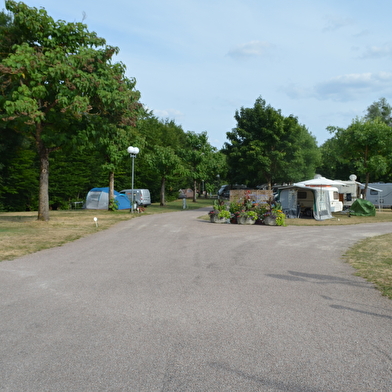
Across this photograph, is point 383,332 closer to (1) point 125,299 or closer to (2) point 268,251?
(1) point 125,299

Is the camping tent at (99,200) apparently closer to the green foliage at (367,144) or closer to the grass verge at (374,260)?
the green foliage at (367,144)

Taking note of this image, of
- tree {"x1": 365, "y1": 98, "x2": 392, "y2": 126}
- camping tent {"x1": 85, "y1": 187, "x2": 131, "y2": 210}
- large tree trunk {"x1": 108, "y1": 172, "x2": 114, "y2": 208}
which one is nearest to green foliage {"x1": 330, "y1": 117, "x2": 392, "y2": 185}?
large tree trunk {"x1": 108, "y1": 172, "x2": 114, "y2": 208}

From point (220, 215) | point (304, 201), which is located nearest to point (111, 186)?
point (220, 215)

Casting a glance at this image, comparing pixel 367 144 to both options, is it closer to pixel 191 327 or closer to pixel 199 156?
pixel 199 156

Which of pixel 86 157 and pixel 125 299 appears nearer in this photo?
pixel 125 299

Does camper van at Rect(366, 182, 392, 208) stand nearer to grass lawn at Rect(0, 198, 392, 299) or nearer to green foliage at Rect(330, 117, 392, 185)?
green foliage at Rect(330, 117, 392, 185)

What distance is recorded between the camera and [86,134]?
59.0 feet

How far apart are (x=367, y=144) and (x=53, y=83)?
1933cm

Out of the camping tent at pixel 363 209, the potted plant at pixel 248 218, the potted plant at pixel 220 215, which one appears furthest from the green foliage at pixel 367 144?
the potted plant at pixel 220 215

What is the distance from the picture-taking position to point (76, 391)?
3.05 metres

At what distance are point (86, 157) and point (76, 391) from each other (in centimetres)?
3411

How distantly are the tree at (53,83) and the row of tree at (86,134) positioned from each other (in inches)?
1.6

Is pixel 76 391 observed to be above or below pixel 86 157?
below

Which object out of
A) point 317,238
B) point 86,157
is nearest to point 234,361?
point 317,238
